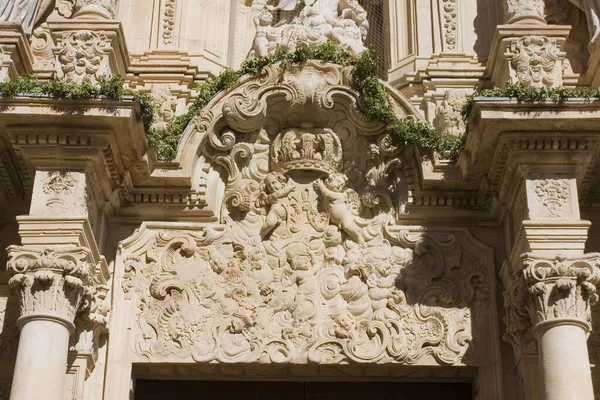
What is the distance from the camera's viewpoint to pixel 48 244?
1012 cm

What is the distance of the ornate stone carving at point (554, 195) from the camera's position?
10297mm

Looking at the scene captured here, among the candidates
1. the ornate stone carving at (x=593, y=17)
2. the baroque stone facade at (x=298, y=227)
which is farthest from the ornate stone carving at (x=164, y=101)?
the ornate stone carving at (x=593, y=17)

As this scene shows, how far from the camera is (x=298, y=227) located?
37.7 ft

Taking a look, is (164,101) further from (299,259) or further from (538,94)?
(538,94)

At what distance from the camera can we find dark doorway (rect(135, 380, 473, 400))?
1202cm

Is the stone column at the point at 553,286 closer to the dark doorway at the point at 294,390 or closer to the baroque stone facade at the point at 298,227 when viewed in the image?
the baroque stone facade at the point at 298,227

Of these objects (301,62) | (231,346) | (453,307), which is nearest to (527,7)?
(301,62)

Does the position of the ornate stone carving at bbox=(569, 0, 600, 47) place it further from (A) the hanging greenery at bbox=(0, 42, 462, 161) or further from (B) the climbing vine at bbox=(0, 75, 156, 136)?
(B) the climbing vine at bbox=(0, 75, 156, 136)

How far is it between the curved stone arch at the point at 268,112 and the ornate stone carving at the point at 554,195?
1.48 m

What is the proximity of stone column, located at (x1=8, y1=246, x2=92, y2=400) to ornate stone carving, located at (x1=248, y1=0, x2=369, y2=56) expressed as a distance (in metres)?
3.78

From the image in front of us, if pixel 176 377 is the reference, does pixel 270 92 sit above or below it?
above

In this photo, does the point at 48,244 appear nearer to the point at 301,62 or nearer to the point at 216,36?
the point at 301,62

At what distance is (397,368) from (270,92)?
287 cm

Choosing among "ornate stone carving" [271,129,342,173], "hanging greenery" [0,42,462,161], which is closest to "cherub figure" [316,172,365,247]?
"ornate stone carving" [271,129,342,173]
